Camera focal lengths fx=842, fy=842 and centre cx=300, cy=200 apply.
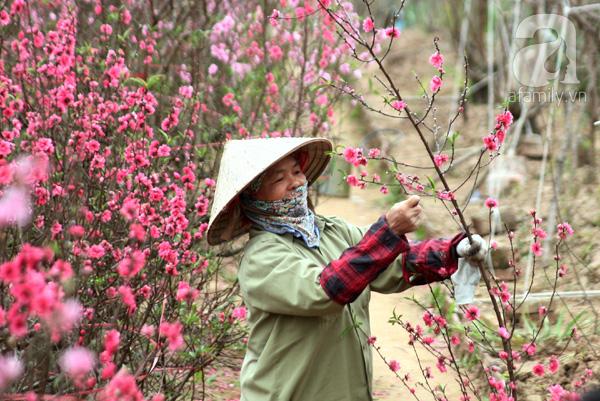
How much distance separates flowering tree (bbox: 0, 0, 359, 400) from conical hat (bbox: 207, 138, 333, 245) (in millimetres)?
244

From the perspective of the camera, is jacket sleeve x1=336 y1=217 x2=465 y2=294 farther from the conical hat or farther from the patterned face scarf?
the conical hat

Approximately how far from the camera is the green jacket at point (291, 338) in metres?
2.40

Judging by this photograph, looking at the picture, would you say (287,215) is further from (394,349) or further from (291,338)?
(394,349)

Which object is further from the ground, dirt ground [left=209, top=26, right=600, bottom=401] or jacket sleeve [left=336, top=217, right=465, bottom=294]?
jacket sleeve [left=336, top=217, right=465, bottom=294]

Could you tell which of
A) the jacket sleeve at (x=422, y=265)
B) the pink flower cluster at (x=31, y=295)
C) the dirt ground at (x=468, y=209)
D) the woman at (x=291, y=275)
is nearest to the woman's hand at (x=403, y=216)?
the woman at (x=291, y=275)

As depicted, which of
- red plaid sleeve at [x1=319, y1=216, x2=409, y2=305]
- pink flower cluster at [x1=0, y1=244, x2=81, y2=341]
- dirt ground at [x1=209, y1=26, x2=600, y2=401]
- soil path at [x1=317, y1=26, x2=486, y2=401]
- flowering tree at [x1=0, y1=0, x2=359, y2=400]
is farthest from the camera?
dirt ground at [x1=209, y1=26, x2=600, y2=401]

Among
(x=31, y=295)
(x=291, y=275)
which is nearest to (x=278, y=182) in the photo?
(x=291, y=275)

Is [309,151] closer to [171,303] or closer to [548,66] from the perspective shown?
[171,303]

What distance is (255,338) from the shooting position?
8.44ft

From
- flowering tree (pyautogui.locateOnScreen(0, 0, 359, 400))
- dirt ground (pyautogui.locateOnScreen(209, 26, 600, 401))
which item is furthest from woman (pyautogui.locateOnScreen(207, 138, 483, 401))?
dirt ground (pyautogui.locateOnScreen(209, 26, 600, 401))

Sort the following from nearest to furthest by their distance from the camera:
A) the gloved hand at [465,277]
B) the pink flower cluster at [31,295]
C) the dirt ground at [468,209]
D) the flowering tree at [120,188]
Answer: the pink flower cluster at [31,295], the flowering tree at [120,188], the gloved hand at [465,277], the dirt ground at [468,209]

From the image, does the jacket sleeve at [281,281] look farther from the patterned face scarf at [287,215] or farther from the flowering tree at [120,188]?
the flowering tree at [120,188]

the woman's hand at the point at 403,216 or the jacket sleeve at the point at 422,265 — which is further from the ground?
the woman's hand at the point at 403,216

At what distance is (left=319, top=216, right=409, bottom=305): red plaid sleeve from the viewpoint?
225cm
